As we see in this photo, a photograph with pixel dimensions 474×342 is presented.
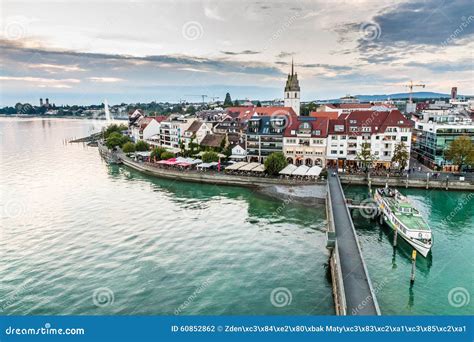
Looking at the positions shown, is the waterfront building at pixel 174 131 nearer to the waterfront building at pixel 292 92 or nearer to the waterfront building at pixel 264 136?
the waterfront building at pixel 264 136

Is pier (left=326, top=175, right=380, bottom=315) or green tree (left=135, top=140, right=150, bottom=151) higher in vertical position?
green tree (left=135, top=140, right=150, bottom=151)

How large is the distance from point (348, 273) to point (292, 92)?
9300cm

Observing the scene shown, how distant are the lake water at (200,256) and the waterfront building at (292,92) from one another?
59.8m

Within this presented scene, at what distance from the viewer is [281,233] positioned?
38719 mm

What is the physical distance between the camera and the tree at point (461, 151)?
59909mm

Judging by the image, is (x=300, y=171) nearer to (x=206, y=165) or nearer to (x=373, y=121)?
(x=206, y=165)

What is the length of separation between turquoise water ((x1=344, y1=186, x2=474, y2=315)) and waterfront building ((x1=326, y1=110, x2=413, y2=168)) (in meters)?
21.0

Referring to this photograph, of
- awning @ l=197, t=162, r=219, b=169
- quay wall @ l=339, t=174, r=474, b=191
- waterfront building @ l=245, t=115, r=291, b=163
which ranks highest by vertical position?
waterfront building @ l=245, t=115, r=291, b=163

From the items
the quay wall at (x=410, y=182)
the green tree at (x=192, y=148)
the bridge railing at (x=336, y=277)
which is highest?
the green tree at (x=192, y=148)

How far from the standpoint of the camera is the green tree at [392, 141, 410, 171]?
62625mm

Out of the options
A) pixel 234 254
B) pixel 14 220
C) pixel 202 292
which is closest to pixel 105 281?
pixel 202 292

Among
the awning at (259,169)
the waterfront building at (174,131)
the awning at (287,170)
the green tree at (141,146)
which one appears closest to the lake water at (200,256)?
the awning at (287,170)

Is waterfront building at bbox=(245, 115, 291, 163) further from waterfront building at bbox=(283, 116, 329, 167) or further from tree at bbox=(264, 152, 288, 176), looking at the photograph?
tree at bbox=(264, 152, 288, 176)

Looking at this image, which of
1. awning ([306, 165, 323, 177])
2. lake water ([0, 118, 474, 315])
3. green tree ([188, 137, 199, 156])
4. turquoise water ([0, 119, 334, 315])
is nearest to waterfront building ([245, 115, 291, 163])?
awning ([306, 165, 323, 177])
